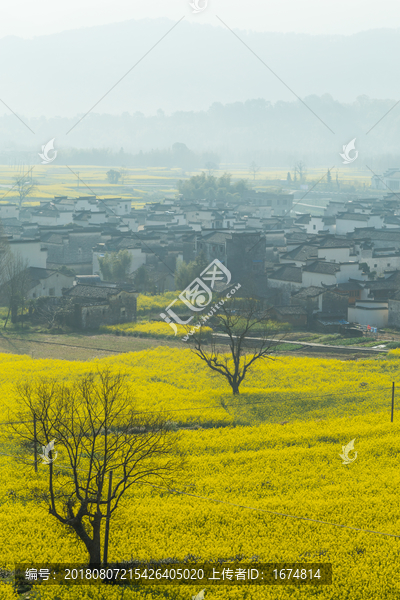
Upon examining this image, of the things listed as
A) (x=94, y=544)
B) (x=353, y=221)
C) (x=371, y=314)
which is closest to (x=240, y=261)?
(x=371, y=314)

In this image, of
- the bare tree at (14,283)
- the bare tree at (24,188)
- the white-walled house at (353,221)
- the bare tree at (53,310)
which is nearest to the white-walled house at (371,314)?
the bare tree at (53,310)

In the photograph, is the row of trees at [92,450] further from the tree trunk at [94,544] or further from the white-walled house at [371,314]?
the white-walled house at [371,314]

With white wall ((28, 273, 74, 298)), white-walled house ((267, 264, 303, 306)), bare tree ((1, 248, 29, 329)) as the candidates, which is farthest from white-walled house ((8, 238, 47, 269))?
white-walled house ((267, 264, 303, 306))

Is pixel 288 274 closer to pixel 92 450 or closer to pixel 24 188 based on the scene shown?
pixel 92 450

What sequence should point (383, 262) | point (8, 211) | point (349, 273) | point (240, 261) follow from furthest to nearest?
1. point (8, 211)
2. point (383, 262)
3. point (240, 261)
4. point (349, 273)

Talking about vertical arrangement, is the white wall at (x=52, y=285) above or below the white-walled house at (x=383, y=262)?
below

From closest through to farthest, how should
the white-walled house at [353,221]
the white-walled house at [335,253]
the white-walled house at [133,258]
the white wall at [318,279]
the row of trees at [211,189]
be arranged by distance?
1. the white wall at [318,279]
2. the white-walled house at [335,253]
3. the white-walled house at [133,258]
4. the white-walled house at [353,221]
5. the row of trees at [211,189]

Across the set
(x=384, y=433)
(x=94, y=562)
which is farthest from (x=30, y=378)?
(x=94, y=562)
